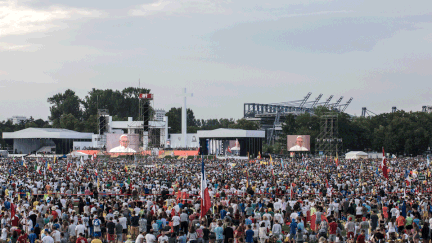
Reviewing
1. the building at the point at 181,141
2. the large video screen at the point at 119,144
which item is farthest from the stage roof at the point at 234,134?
the large video screen at the point at 119,144

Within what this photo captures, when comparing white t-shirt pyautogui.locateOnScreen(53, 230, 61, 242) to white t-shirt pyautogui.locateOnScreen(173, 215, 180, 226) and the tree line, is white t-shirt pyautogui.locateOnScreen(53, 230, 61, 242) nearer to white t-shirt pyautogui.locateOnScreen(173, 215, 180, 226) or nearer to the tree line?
white t-shirt pyautogui.locateOnScreen(173, 215, 180, 226)

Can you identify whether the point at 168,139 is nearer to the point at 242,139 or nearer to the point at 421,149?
the point at 242,139

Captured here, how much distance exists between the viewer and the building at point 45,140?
3718 inches

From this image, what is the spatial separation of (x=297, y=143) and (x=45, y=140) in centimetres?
5374

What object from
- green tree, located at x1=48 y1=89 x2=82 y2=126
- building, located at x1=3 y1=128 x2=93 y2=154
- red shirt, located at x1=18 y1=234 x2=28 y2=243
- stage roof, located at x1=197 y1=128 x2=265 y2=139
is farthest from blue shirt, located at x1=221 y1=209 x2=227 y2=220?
green tree, located at x1=48 y1=89 x2=82 y2=126

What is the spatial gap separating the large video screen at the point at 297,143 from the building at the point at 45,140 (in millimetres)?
38916

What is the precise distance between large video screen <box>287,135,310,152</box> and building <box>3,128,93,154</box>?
128ft

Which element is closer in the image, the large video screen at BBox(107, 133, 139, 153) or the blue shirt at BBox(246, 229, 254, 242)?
the blue shirt at BBox(246, 229, 254, 242)

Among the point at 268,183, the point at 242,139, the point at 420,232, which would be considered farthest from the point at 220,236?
the point at 242,139

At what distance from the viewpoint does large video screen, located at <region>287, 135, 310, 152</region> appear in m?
77.0

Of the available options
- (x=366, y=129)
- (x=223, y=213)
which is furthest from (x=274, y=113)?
(x=223, y=213)

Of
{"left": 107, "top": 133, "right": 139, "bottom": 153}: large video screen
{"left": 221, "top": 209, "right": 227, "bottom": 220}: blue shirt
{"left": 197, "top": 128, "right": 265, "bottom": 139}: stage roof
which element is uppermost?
{"left": 197, "top": 128, "right": 265, "bottom": 139}: stage roof

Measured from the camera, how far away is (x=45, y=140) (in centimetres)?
10312

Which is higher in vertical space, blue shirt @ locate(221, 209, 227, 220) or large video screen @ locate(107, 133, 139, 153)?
large video screen @ locate(107, 133, 139, 153)
